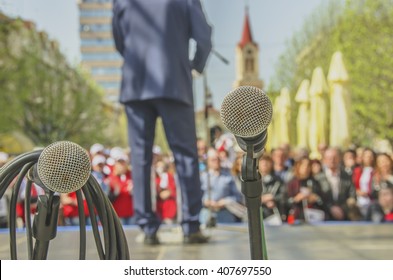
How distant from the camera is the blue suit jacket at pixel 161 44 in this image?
86.4 inches

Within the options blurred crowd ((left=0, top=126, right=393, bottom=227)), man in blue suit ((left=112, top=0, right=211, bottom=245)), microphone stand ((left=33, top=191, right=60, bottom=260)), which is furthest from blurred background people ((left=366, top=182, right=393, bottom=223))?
microphone stand ((left=33, top=191, right=60, bottom=260))

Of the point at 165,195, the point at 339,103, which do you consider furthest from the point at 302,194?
the point at 339,103

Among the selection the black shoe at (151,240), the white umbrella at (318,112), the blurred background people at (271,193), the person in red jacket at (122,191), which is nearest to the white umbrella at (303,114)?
the white umbrella at (318,112)

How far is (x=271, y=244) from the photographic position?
6.81 ft

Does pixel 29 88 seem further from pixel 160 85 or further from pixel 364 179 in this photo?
pixel 160 85

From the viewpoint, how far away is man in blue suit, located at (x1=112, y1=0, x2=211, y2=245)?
2199mm

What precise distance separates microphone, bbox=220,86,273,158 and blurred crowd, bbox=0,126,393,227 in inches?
66.2

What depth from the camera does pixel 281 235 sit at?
2.29 metres

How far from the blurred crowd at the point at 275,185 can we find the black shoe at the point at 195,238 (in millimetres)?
409

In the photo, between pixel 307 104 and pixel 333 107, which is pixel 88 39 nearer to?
pixel 307 104

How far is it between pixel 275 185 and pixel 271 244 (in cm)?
111

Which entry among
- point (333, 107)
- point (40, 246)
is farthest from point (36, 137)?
point (40, 246)

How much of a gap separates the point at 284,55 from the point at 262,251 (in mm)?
2050

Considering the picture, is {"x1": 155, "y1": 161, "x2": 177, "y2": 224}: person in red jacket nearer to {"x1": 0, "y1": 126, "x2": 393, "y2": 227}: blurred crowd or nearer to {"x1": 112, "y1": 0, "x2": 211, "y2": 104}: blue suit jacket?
{"x1": 0, "y1": 126, "x2": 393, "y2": 227}: blurred crowd
